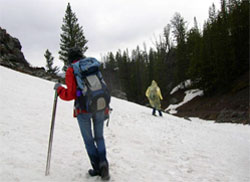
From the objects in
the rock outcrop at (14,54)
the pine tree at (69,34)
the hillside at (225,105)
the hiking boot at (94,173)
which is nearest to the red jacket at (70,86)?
the hiking boot at (94,173)

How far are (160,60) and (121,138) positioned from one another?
47904 mm

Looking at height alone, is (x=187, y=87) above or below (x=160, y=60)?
below

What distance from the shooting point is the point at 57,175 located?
153 inches

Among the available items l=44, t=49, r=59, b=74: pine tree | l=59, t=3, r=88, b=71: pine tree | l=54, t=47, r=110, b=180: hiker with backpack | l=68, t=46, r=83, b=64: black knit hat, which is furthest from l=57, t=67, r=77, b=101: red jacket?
l=44, t=49, r=59, b=74: pine tree

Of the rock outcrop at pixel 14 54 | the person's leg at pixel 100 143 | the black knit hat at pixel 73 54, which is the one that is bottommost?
the person's leg at pixel 100 143

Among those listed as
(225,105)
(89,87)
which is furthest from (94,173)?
(225,105)

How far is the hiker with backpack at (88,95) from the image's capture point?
3.48 m

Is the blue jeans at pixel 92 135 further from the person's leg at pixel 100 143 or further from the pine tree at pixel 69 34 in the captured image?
the pine tree at pixel 69 34

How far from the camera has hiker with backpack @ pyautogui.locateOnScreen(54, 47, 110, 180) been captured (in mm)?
3482

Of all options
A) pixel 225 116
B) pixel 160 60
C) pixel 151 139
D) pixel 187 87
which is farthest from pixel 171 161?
pixel 160 60

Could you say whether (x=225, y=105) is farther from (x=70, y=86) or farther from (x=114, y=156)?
(x=70, y=86)

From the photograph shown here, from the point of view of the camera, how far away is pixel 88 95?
11.4ft

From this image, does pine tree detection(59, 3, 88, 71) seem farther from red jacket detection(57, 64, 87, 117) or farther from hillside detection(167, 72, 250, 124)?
red jacket detection(57, 64, 87, 117)

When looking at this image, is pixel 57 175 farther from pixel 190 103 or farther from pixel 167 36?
pixel 167 36
